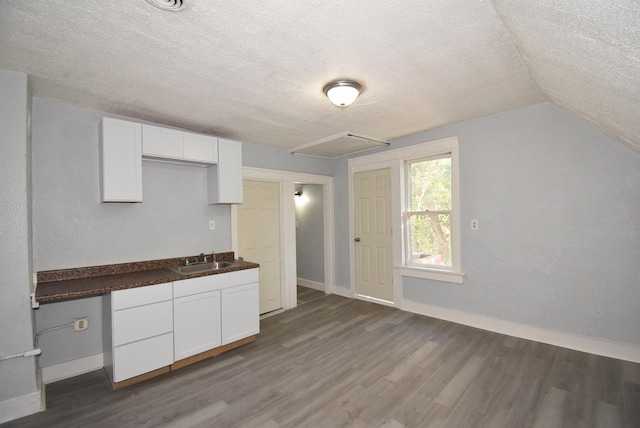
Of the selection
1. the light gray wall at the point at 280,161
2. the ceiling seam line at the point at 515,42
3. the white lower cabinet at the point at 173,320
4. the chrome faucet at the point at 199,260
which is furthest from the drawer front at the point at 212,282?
the ceiling seam line at the point at 515,42

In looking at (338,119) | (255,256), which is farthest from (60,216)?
(338,119)

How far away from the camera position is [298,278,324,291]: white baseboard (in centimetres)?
544

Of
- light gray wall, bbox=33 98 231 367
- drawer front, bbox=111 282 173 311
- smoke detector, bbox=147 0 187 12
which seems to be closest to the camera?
smoke detector, bbox=147 0 187 12

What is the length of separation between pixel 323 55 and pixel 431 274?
3.09 m

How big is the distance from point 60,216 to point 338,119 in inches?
114

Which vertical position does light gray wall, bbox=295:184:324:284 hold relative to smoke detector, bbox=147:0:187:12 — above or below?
below

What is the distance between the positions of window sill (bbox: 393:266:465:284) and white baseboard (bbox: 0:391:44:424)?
3921mm

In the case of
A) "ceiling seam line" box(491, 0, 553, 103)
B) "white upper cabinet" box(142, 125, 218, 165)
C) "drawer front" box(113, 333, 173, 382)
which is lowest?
"drawer front" box(113, 333, 173, 382)

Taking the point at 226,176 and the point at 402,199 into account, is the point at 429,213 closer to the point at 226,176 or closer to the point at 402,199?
the point at 402,199

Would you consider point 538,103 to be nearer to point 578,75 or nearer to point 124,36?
point 578,75

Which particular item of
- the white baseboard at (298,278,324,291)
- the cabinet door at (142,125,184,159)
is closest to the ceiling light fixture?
the cabinet door at (142,125,184,159)

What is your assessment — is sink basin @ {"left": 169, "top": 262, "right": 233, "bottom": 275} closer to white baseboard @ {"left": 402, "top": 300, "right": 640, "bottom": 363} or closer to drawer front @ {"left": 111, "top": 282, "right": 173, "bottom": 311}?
drawer front @ {"left": 111, "top": 282, "right": 173, "bottom": 311}

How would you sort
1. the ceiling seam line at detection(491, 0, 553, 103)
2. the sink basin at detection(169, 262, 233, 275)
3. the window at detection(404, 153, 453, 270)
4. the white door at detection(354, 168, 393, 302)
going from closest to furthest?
the ceiling seam line at detection(491, 0, 553, 103)
the sink basin at detection(169, 262, 233, 275)
the window at detection(404, 153, 453, 270)
the white door at detection(354, 168, 393, 302)

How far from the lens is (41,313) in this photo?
2533 millimetres
